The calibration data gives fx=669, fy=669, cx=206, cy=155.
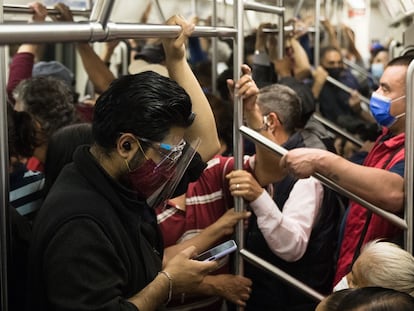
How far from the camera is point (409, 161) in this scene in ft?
6.49

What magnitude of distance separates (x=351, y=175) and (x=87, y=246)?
895mm

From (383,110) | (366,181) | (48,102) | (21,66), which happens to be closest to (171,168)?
(366,181)

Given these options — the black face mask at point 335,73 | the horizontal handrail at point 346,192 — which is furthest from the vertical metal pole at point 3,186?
the black face mask at point 335,73

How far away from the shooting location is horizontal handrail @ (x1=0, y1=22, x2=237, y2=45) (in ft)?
3.69

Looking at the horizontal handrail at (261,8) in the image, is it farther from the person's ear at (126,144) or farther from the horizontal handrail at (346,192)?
the person's ear at (126,144)

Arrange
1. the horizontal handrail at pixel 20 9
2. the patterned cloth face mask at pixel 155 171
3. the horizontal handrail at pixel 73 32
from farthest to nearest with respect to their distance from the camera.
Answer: the horizontal handrail at pixel 20 9
the patterned cloth face mask at pixel 155 171
the horizontal handrail at pixel 73 32

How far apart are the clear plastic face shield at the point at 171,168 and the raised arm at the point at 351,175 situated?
1.32 feet

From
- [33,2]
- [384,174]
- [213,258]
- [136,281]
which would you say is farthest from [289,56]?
[136,281]

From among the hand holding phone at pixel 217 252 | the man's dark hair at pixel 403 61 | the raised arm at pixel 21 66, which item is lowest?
the hand holding phone at pixel 217 252

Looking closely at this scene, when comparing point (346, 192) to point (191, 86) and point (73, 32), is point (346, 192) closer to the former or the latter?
point (191, 86)

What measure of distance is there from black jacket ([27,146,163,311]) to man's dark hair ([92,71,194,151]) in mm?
84

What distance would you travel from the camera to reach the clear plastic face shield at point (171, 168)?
1546 mm

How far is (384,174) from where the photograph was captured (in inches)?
78.5

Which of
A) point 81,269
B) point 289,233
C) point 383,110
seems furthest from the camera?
point 383,110
